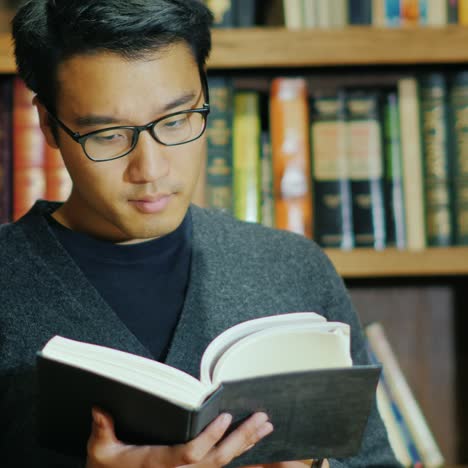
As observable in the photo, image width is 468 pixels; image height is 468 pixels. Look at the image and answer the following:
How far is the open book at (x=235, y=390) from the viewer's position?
0.57 m

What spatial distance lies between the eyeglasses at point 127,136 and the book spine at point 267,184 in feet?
1.06

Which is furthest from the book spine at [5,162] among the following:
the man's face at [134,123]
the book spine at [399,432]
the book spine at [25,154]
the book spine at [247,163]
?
the book spine at [399,432]

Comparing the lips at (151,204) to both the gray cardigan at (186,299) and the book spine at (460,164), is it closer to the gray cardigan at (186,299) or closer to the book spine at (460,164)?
the gray cardigan at (186,299)

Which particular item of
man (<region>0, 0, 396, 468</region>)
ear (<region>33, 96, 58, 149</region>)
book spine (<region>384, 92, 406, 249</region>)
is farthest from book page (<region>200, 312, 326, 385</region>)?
book spine (<region>384, 92, 406, 249</region>)

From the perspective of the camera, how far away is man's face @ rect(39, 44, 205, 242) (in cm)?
80

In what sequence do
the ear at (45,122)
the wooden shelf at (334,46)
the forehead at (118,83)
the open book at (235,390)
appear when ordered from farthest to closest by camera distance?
1. the wooden shelf at (334,46)
2. the ear at (45,122)
3. the forehead at (118,83)
4. the open book at (235,390)

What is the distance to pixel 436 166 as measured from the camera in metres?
1.17

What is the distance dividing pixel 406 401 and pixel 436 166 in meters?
0.46

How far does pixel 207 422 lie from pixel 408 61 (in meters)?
0.79

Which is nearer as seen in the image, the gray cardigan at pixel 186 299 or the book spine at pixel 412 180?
the gray cardigan at pixel 186 299

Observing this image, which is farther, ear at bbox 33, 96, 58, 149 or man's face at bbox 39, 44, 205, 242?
ear at bbox 33, 96, 58, 149

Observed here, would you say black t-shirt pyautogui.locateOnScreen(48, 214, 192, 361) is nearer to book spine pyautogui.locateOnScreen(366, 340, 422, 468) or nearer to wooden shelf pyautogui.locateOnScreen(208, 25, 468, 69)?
wooden shelf pyautogui.locateOnScreen(208, 25, 468, 69)

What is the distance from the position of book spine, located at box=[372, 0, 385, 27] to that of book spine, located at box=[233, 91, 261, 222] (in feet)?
0.88

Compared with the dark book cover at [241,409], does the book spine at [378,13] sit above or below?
above
